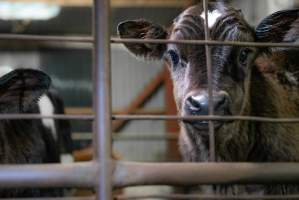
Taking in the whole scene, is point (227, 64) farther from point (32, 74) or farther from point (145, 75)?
point (145, 75)

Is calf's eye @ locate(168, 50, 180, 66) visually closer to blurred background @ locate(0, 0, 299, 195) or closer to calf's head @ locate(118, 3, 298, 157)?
calf's head @ locate(118, 3, 298, 157)

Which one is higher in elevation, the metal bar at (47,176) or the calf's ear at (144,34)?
the calf's ear at (144,34)

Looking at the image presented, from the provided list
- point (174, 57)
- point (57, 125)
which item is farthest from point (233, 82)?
point (57, 125)

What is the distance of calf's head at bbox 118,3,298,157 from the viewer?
2305 mm

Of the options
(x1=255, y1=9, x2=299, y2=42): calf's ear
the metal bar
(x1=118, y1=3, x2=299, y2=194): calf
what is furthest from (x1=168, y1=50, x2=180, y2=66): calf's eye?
the metal bar

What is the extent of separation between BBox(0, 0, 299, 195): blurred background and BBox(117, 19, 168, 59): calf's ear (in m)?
4.67

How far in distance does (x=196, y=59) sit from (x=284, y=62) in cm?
86

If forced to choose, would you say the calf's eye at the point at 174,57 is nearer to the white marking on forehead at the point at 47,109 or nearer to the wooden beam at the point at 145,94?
the white marking on forehead at the point at 47,109

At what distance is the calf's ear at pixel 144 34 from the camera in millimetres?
2814

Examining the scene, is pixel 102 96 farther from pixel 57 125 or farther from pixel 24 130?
pixel 57 125

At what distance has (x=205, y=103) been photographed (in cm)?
219

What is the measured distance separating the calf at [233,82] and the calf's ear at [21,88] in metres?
0.55

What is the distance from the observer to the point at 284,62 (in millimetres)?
3115

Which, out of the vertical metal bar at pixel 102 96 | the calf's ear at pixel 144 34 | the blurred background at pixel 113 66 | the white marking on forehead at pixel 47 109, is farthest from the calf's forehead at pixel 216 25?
the blurred background at pixel 113 66
